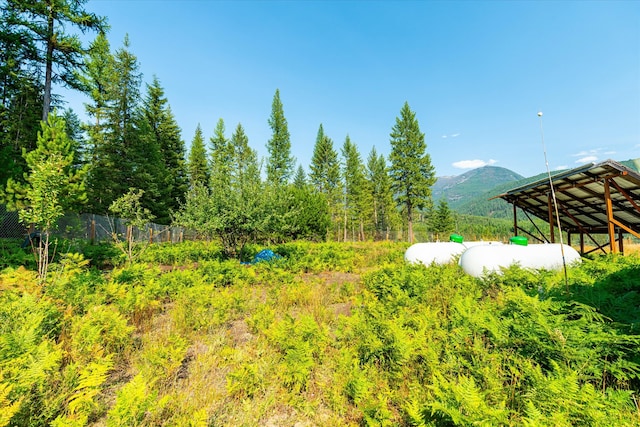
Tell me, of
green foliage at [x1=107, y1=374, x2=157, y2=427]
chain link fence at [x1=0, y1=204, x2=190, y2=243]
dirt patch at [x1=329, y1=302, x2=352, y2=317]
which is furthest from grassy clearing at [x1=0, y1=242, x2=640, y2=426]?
chain link fence at [x1=0, y1=204, x2=190, y2=243]

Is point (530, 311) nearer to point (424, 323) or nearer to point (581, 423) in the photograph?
point (424, 323)

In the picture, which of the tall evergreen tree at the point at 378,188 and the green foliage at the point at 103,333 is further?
the tall evergreen tree at the point at 378,188

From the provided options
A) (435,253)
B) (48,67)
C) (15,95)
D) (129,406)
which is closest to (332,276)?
(435,253)

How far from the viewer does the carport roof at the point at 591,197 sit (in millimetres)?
9031

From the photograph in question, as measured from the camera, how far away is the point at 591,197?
11.6 meters

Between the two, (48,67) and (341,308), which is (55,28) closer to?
(48,67)

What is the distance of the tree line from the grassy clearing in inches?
162

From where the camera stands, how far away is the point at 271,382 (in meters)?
3.36

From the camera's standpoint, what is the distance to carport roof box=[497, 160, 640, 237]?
9.03 m

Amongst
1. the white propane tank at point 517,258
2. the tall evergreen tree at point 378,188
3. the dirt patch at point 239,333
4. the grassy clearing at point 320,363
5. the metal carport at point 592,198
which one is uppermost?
the tall evergreen tree at point 378,188

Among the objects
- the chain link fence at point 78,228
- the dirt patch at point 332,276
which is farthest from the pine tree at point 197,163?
the dirt patch at point 332,276

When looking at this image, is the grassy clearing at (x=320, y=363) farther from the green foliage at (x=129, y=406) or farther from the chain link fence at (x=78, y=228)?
the chain link fence at (x=78, y=228)

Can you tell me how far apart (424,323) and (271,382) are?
2.65 meters

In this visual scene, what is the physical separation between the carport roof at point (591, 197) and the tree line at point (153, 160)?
1195cm
